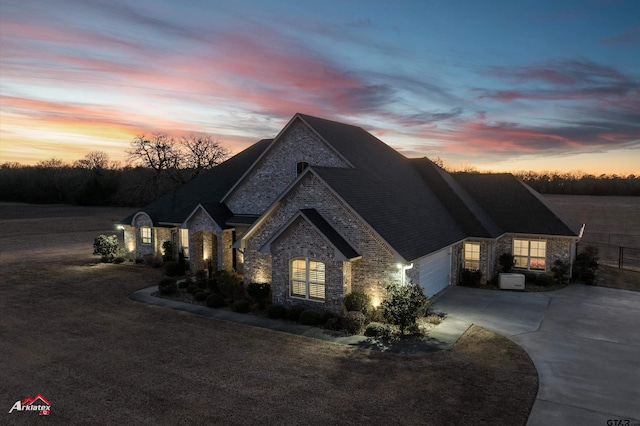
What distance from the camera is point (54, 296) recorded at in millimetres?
22188

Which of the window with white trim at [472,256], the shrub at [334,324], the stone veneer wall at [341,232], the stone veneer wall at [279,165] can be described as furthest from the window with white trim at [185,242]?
the window with white trim at [472,256]

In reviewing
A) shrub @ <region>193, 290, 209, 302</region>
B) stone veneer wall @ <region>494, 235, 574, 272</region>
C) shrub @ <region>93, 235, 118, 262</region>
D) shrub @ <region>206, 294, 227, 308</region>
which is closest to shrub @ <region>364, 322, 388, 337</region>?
shrub @ <region>206, 294, 227, 308</region>

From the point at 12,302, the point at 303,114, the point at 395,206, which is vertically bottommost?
the point at 12,302

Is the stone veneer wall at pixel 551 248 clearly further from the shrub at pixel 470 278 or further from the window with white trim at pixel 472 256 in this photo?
the shrub at pixel 470 278

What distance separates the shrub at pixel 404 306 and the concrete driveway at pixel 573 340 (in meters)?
3.42

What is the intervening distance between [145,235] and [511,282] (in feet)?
84.5

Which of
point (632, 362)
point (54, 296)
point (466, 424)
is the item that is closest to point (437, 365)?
point (466, 424)

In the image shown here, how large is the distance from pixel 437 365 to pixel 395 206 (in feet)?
32.7

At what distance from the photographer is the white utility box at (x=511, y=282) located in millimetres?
23812

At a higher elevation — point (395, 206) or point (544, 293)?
point (395, 206)

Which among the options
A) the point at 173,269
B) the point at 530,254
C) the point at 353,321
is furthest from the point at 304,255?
the point at 530,254

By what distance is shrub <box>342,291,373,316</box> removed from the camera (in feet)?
58.3

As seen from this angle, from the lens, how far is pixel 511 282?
2389 cm

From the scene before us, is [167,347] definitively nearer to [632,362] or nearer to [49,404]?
[49,404]
